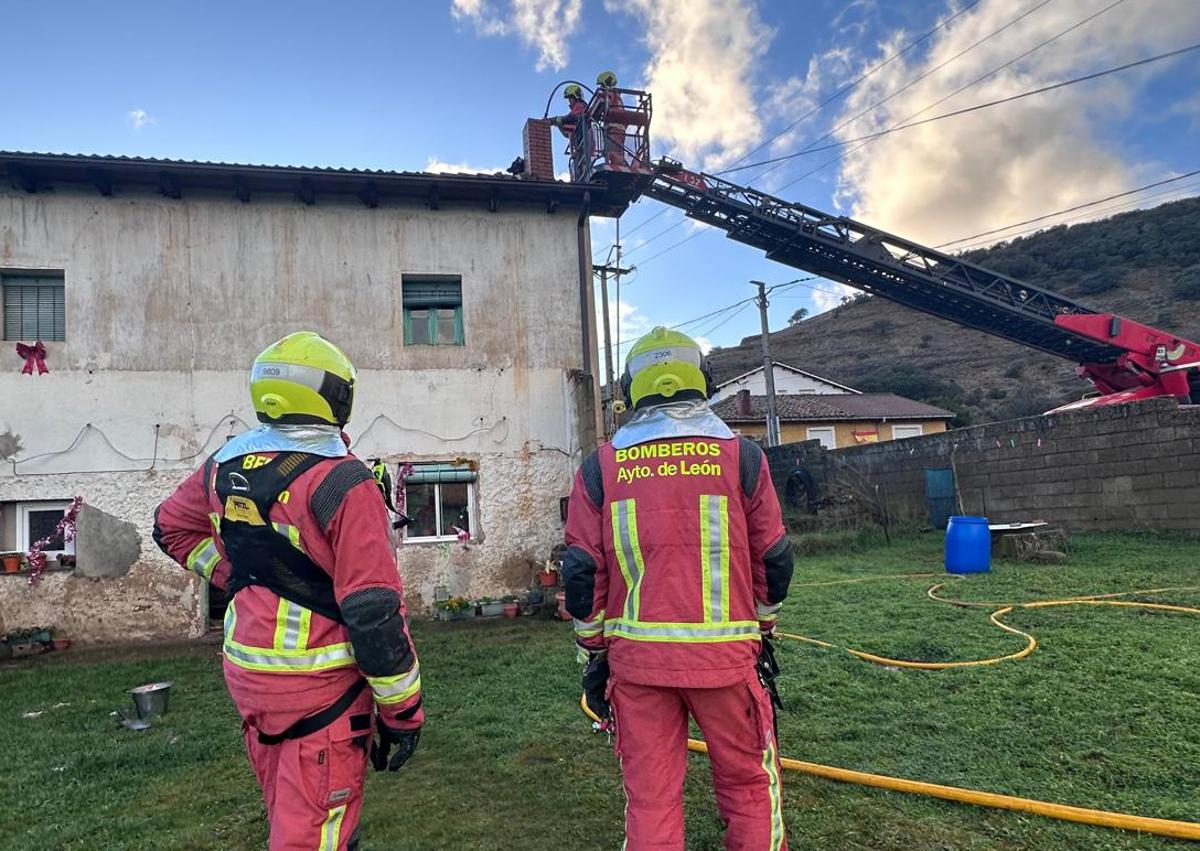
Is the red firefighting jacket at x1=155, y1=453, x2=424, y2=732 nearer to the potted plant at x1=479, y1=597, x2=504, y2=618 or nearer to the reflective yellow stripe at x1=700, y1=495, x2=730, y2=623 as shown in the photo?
the reflective yellow stripe at x1=700, y1=495, x2=730, y2=623

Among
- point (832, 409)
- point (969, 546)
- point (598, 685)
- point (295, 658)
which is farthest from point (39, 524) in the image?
point (832, 409)

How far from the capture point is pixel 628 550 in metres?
2.46

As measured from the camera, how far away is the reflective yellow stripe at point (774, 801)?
2.28m

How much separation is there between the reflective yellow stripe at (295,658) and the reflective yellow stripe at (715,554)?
45.7 inches

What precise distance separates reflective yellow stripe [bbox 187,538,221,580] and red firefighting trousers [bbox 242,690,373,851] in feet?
2.12

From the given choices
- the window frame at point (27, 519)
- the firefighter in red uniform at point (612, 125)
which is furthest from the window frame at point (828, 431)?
the window frame at point (27, 519)

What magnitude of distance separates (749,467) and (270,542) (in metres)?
1.58

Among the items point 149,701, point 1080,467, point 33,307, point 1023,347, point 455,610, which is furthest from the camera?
point 1023,347

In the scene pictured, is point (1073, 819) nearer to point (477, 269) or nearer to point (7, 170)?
point (477, 269)

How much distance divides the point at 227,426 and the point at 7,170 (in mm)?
3747

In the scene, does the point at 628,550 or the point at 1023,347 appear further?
the point at 1023,347

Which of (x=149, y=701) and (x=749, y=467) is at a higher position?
(x=749, y=467)

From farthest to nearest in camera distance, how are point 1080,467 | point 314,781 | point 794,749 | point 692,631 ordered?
point 1080,467
point 794,749
point 692,631
point 314,781

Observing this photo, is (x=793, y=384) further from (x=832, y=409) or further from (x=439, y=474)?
(x=439, y=474)
